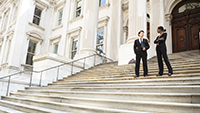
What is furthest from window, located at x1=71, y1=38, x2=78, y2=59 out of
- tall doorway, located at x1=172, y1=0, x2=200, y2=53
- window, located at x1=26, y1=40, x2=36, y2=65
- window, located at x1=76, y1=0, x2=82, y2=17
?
tall doorway, located at x1=172, y1=0, x2=200, y2=53

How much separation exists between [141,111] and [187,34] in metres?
10.0

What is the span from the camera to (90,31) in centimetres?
1149

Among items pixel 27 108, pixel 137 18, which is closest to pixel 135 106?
pixel 27 108

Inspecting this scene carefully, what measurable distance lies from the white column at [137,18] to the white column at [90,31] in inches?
118

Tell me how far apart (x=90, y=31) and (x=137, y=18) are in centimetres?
348

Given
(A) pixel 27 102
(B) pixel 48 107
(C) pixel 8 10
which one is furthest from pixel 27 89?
(C) pixel 8 10

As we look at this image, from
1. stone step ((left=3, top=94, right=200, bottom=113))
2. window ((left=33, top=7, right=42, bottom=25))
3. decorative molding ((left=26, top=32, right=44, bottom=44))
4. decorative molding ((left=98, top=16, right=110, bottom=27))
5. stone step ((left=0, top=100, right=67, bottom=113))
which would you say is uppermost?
window ((left=33, top=7, right=42, bottom=25))

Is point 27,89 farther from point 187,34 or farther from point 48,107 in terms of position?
point 187,34

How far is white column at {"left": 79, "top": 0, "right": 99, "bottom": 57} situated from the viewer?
1120 cm

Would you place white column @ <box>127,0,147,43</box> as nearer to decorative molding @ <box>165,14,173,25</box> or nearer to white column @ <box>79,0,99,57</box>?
white column @ <box>79,0,99,57</box>

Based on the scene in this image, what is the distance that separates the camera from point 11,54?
15797mm

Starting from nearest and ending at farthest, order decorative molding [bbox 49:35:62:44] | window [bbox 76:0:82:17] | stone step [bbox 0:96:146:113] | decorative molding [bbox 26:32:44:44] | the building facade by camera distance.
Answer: stone step [bbox 0:96:146:113], the building facade, decorative molding [bbox 26:32:44:44], window [bbox 76:0:82:17], decorative molding [bbox 49:35:62:44]

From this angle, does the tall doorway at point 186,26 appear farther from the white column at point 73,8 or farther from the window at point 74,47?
the white column at point 73,8

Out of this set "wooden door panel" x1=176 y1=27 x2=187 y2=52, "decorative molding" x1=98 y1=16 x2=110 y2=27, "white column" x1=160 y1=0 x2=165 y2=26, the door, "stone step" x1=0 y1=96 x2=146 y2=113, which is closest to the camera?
"stone step" x1=0 y1=96 x2=146 y2=113
